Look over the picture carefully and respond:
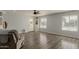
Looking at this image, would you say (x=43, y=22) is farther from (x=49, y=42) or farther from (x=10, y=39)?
(x=10, y=39)

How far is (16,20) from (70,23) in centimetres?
98

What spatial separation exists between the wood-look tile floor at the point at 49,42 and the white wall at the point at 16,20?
0.19 meters

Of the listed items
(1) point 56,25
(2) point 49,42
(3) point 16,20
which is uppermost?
(3) point 16,20

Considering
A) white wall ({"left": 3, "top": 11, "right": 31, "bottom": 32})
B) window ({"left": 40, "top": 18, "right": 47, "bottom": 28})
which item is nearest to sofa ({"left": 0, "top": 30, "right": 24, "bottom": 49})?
white wall ({"left": 3, "top": 11, "right": 31, "bottom": 32})

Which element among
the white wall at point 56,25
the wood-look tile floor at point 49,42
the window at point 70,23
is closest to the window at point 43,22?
the white wall at point 56,25

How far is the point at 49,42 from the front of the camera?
1.88 m

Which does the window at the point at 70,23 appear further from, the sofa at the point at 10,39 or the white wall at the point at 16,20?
the sofa at the point at 10,39

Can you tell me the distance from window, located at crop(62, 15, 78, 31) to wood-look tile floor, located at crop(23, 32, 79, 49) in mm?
188

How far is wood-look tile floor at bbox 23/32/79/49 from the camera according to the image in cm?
183

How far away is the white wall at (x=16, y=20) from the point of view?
1847 millimetres

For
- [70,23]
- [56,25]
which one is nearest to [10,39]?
[56,25]

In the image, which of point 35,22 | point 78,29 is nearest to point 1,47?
point 35,22
